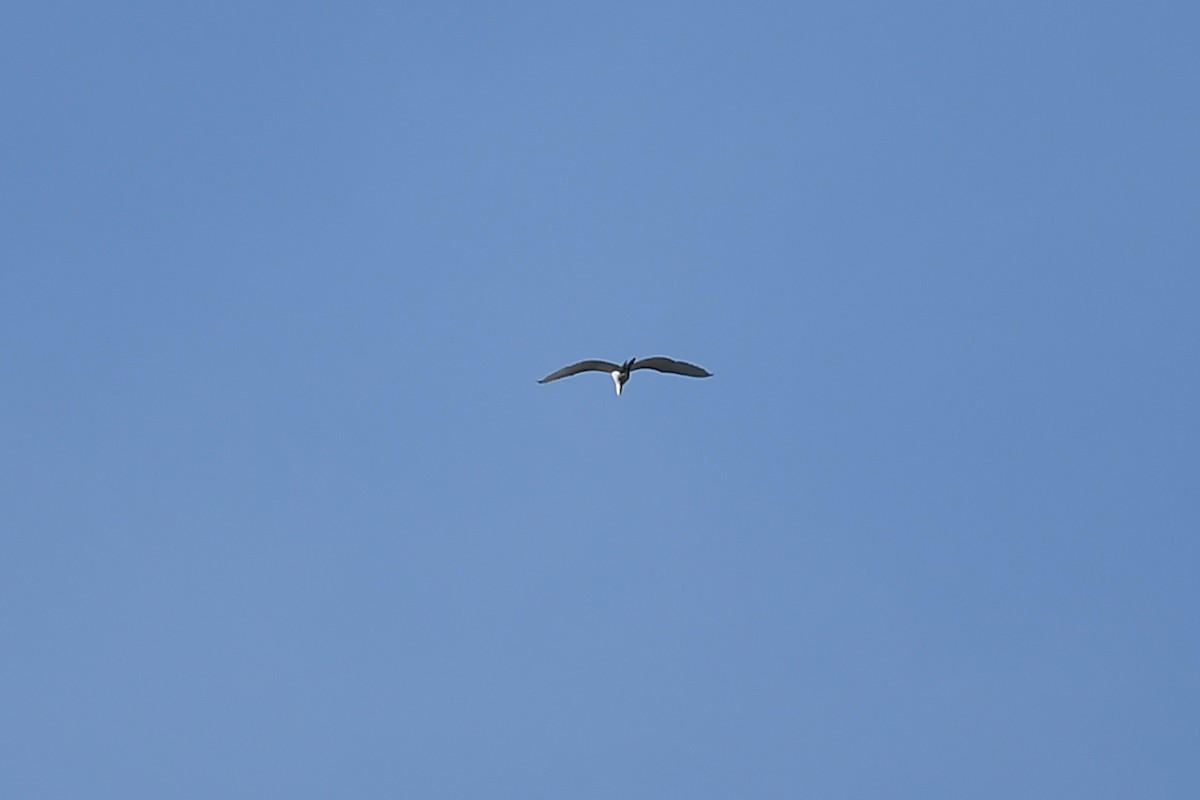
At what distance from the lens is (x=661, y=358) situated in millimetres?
128000

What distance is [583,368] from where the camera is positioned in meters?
131

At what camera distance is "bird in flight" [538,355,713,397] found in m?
128

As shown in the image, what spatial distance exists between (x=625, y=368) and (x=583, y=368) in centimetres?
206

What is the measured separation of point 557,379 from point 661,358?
5.02 metres

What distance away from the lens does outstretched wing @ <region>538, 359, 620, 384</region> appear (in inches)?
5098

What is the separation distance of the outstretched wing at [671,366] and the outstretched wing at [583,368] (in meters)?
1.66

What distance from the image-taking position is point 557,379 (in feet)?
424

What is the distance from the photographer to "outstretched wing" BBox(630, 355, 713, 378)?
12794cm

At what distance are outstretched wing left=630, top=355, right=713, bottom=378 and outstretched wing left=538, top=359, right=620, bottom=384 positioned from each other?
166 cm

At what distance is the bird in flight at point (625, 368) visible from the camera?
128 metres

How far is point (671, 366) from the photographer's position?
422 feet

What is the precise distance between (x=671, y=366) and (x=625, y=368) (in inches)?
102

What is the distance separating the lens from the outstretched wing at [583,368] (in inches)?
5098

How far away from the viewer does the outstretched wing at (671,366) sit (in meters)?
128
